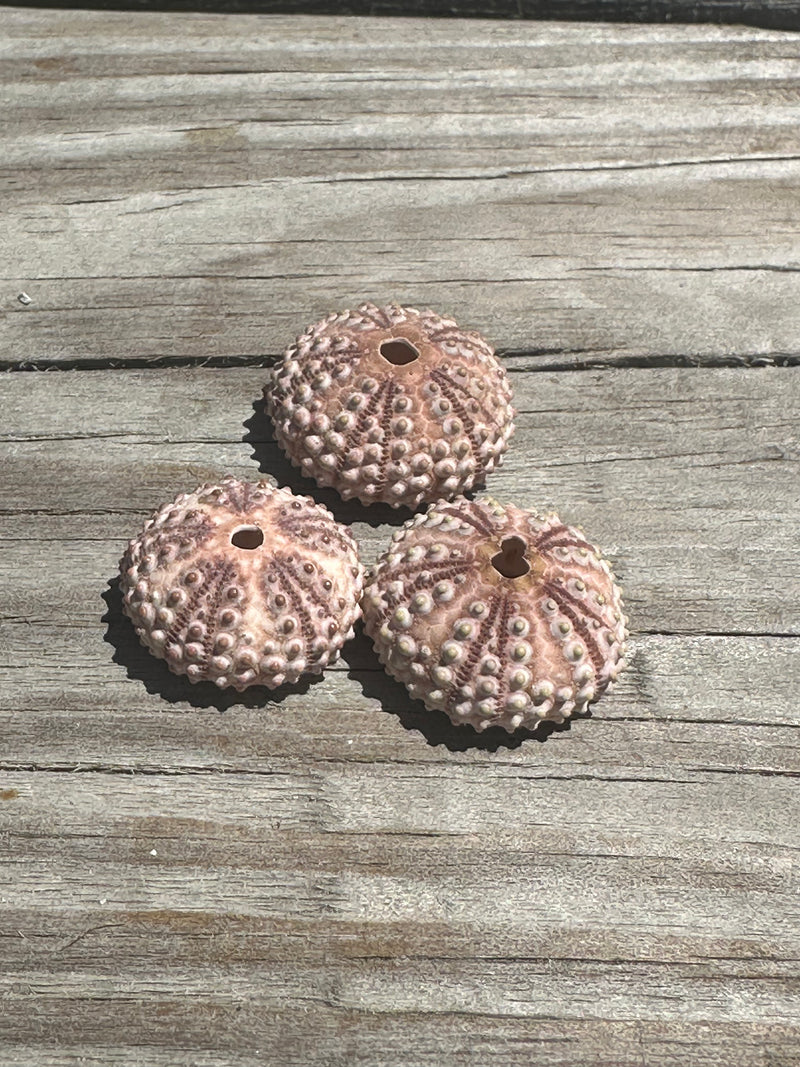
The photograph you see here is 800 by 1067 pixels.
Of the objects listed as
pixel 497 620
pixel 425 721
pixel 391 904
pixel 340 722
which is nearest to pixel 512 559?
pixel 497 620

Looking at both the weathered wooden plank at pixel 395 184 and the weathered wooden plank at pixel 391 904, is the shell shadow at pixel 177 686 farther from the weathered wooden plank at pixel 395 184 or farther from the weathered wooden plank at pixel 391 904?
the weathered wooden plank at pixel 395 184

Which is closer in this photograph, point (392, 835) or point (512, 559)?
point (392, 835)

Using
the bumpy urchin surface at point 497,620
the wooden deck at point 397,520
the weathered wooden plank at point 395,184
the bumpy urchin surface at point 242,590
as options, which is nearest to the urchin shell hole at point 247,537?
the bumpy urchin surface at point 242,590

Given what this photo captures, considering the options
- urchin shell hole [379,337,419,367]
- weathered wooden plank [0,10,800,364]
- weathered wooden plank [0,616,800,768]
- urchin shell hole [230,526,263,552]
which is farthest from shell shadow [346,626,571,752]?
weathered wooden plank [0,10,800,364]

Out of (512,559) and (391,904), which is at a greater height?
(512,559)

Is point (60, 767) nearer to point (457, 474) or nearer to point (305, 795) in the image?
point (305, 795)

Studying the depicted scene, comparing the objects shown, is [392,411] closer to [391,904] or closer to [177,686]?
[177,686]

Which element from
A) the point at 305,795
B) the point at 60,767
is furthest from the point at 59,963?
the point at 305,795
